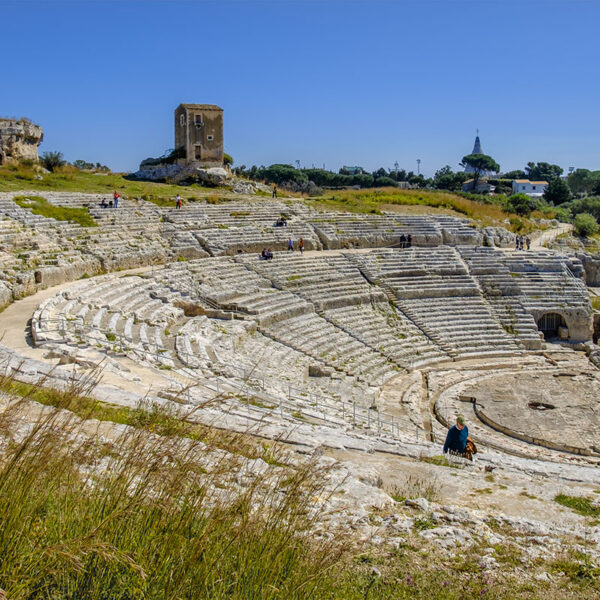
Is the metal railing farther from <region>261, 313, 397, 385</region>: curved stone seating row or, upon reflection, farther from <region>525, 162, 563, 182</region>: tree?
<region>525, 162, 563, 182</region>: tree

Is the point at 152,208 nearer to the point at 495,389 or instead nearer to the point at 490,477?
the point at 495,389

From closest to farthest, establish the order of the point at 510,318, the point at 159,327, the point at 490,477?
the point at 490,477 → the point at 159,327 → the point at 510,318

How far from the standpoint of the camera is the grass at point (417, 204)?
32.8 metres

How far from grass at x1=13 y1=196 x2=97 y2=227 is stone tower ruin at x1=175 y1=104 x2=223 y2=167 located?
1458 centimetres

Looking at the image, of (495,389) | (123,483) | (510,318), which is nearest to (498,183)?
(510,318)

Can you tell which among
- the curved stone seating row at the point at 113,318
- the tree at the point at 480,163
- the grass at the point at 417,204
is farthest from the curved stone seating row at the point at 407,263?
the tree at the point at 480,163

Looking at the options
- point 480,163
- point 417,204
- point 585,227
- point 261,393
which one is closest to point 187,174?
point 417,204

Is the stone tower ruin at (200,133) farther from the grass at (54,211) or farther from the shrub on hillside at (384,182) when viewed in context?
the shrub on hillside at (384,182)

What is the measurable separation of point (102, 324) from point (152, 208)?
13.5 meters

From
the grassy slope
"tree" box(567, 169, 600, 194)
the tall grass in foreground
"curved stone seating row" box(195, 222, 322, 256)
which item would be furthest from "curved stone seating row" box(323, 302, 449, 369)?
"tree" box(567, 169, 600, 194)

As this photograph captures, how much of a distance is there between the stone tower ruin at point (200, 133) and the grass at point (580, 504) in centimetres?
3310

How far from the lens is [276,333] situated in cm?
1822

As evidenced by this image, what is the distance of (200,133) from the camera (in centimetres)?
3688

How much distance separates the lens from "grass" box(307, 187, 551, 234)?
3278 cm
